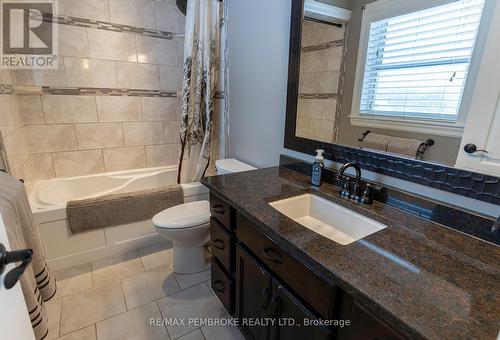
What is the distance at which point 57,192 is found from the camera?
231cm

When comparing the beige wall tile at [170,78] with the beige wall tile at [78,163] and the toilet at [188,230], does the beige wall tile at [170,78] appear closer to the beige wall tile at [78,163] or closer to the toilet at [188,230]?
the beige wall tile at [78,163]

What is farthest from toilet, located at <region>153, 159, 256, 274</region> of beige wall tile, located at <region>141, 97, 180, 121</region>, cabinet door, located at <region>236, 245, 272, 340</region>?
beige wall tile, located at <region>141, 97, 180, 121</region>

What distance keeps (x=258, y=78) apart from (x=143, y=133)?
1.51 metres

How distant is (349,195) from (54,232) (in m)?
2.07

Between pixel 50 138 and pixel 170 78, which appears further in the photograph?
pixel 170 78

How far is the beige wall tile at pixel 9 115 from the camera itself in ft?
5.74

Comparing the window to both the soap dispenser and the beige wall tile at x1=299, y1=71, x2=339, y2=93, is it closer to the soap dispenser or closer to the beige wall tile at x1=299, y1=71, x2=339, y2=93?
the beige wall tile at x1=299, y1=71, x2=339, y2=93

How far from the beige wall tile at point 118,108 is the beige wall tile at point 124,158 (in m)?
0.32

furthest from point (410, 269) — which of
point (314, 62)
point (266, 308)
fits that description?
point (314, 62)

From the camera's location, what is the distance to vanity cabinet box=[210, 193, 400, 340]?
2.44ft

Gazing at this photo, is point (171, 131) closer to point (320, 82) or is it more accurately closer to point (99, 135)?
point (99, 135)

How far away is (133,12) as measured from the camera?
242 cm

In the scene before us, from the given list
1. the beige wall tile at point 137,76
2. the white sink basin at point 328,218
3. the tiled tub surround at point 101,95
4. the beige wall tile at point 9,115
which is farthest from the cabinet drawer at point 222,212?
the beige wall tile at point 137,76

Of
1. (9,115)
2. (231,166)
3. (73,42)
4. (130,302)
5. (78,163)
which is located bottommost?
(130,302)
